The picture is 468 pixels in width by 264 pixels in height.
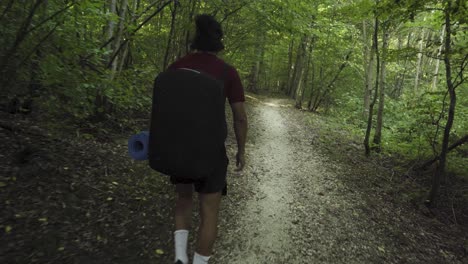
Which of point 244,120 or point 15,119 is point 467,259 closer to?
point 244,120

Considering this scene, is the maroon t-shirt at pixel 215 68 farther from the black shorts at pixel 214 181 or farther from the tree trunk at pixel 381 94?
the tree trunk at pixel 381 94

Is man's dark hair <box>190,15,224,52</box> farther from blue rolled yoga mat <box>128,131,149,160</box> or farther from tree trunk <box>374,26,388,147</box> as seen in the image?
tree trunk <box>374,26,388,147</box>

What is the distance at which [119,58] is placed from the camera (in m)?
6.51

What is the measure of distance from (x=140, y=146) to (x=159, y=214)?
1.72m

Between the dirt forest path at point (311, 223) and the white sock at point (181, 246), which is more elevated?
the white sock at point (181, 246)

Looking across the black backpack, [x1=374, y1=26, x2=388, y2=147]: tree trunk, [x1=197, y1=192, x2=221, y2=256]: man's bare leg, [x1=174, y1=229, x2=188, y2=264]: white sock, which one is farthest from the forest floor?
[x1=374, y1=26, x2=388, y2=147]: tree trunk

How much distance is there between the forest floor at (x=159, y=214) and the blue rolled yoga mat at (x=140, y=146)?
123 centimetres

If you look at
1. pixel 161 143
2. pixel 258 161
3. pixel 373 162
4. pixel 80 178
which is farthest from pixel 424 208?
pixel 80 178

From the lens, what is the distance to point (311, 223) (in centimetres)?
438

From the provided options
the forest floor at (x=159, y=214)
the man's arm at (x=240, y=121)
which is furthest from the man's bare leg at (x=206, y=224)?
the forest floor at (x=159, y=214)

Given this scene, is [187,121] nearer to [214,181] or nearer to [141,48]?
[214,181]

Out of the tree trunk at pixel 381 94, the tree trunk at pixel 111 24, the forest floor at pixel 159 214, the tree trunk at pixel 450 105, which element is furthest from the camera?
the tree trunk at pixel 381 94

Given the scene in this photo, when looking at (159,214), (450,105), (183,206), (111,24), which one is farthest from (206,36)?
(450,105)

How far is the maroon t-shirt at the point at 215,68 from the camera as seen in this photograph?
2240 mm
